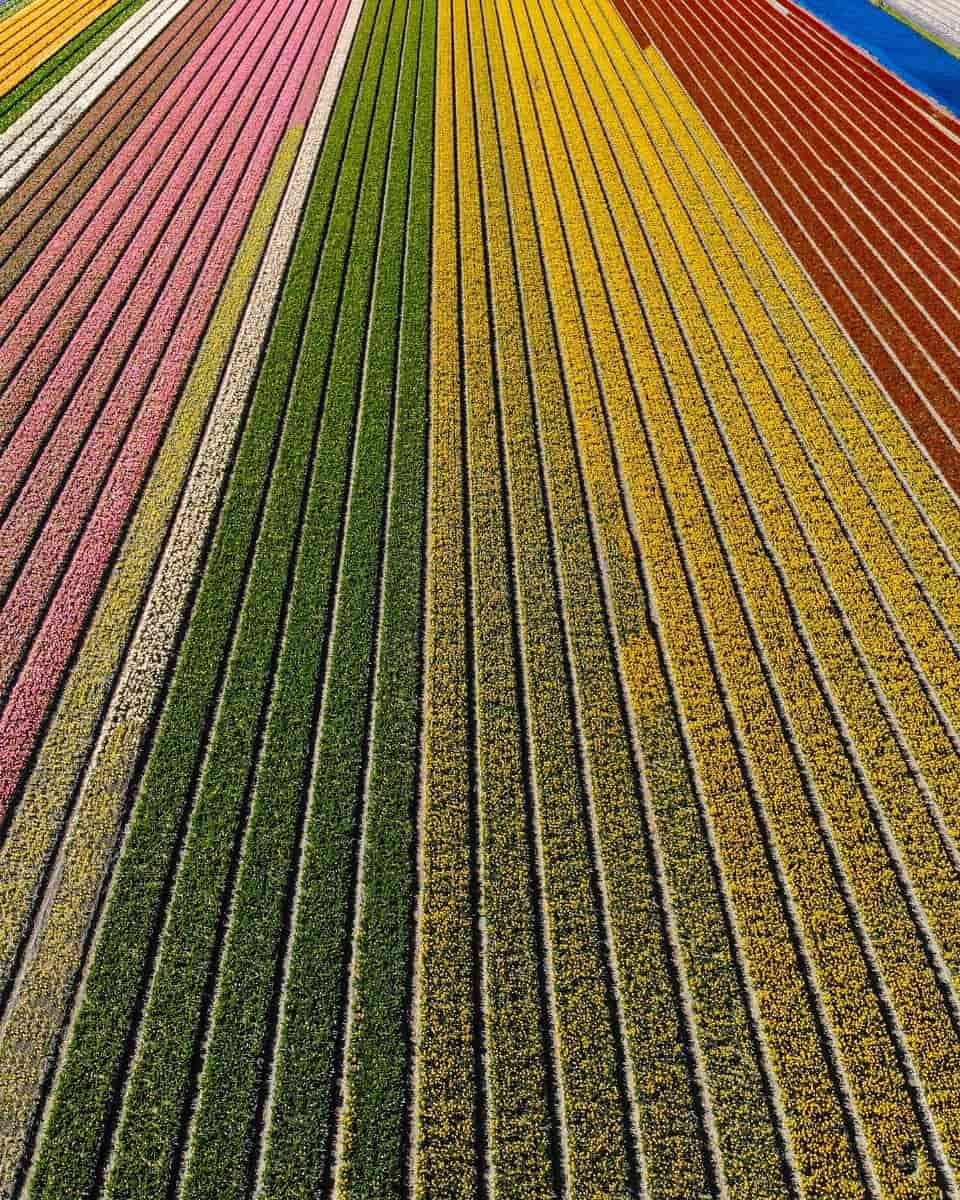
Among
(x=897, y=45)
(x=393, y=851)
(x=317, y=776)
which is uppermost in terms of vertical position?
(x=897, y=45)

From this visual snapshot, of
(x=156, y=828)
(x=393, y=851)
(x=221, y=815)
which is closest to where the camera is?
(x=393, y=851)

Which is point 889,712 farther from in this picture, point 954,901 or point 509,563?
point 509,563

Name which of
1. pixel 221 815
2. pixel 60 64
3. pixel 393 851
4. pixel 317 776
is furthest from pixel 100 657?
pixel 60 64

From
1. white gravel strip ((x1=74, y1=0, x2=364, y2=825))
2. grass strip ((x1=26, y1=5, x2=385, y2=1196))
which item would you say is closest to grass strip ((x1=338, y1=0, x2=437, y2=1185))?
grass strip ((x1=26, y1=5, x2=385, y2=1196))

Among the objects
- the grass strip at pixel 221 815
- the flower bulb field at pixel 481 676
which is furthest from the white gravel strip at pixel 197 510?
the grass strip at pixel 221 815

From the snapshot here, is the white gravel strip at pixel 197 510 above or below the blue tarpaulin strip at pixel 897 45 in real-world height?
below

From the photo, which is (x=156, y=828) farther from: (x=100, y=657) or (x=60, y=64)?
(x=60, y=64)

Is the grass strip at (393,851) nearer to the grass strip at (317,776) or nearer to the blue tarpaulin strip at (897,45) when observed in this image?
the grass strip at (317,776)

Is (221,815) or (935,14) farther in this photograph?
(935,14)
